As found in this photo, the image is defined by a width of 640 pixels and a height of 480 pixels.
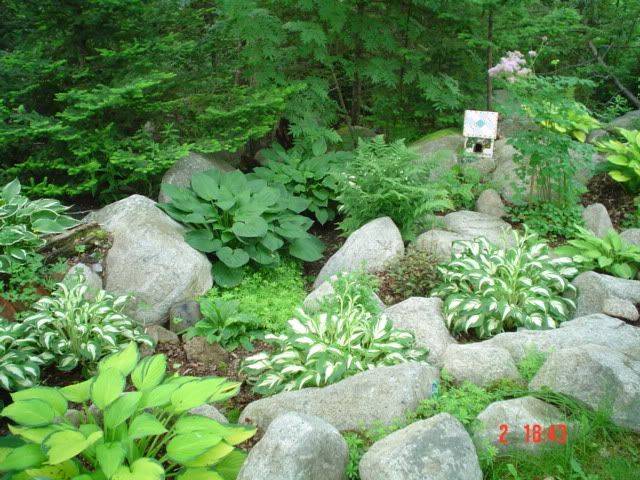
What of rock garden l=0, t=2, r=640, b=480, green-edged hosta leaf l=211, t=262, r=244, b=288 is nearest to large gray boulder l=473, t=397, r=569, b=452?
rock garden l=0, t=2, r=640, b=480

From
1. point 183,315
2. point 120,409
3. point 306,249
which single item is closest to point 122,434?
point 120,409

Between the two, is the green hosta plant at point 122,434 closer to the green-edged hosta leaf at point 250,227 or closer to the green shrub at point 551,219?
the green-edged hosta leaf at point 250,227

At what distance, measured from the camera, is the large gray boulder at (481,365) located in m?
3.58

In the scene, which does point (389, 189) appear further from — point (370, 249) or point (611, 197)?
point (611, 197)

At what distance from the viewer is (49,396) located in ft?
10.5

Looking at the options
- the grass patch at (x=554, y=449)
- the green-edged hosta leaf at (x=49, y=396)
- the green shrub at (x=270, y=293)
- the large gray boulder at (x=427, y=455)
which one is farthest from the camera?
the green shrub at (x=270, y=293)

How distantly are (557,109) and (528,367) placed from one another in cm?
303

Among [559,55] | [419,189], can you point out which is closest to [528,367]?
[419,189]

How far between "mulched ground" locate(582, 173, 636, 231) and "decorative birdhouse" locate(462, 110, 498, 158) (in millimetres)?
1206

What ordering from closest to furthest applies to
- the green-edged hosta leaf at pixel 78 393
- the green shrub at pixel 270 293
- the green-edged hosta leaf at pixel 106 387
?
the green-edged hosta leaf at pixel 106 387, the green-edged hosta leaf at pixel 78 393, the green shrub at pixel 270 293

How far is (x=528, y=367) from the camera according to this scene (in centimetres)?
365

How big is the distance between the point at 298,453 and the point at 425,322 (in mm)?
1970

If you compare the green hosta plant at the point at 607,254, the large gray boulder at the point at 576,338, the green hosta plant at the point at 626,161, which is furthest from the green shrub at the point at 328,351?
the green hosta plant at the point at 626,161

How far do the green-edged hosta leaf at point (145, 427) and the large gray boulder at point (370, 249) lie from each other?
2.71 meters
